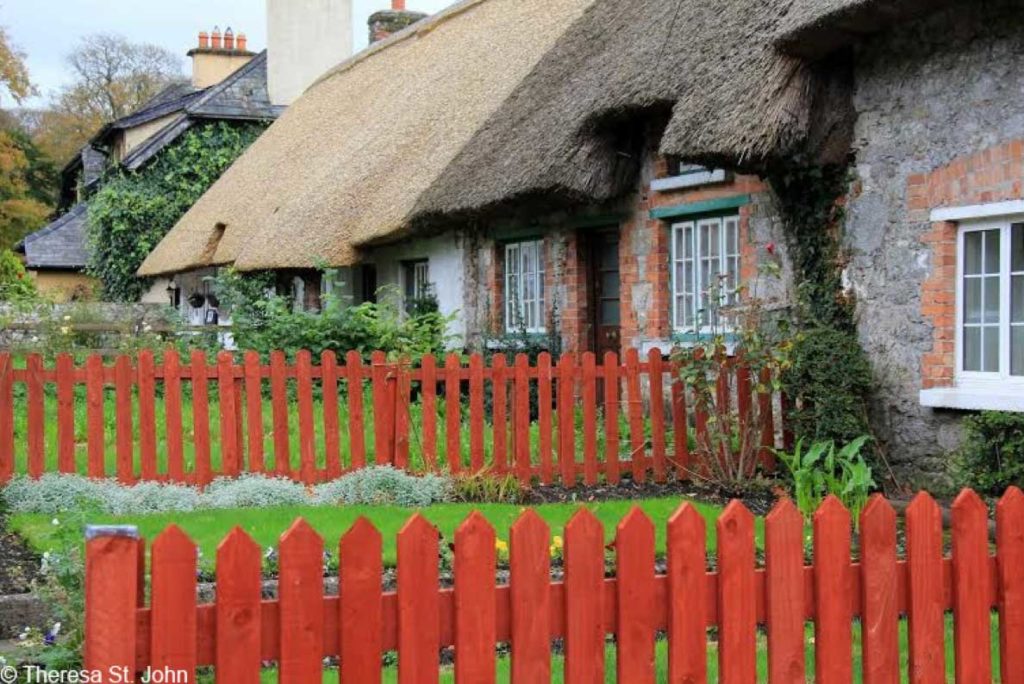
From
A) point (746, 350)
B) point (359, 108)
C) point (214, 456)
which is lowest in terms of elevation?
point (214, 456)

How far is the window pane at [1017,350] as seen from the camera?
25.8 ft

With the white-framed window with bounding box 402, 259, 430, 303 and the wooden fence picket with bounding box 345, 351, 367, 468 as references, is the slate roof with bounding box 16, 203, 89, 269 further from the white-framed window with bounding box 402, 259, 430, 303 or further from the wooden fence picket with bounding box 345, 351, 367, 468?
the wooden fence picket with bounding box 345, 351, 367, 468

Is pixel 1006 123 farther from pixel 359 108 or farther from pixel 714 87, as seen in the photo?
pixel 359 108

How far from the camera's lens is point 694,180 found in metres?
10.7

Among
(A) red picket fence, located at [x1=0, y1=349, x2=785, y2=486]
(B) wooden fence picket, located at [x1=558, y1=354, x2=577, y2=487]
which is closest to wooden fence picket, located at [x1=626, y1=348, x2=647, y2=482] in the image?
(A) red picket fence, located at [x1=0, y1=349, x2=785, y2=486]

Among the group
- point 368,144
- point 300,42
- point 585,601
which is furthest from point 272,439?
point 300,42

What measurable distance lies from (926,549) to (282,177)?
59.0 feet

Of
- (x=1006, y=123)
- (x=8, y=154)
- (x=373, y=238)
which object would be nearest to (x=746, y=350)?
(x=1006, y=123)

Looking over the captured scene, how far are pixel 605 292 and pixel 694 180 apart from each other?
223cm

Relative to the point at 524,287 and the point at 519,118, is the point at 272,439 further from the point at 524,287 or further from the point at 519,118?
the point at 519,118

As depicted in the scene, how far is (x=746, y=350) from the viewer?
8859 mm

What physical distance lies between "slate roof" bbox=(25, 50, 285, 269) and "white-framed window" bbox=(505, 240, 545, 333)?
13.0 meters

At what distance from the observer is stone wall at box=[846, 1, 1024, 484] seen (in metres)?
7.89

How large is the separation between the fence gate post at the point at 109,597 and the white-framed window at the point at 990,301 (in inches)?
256
